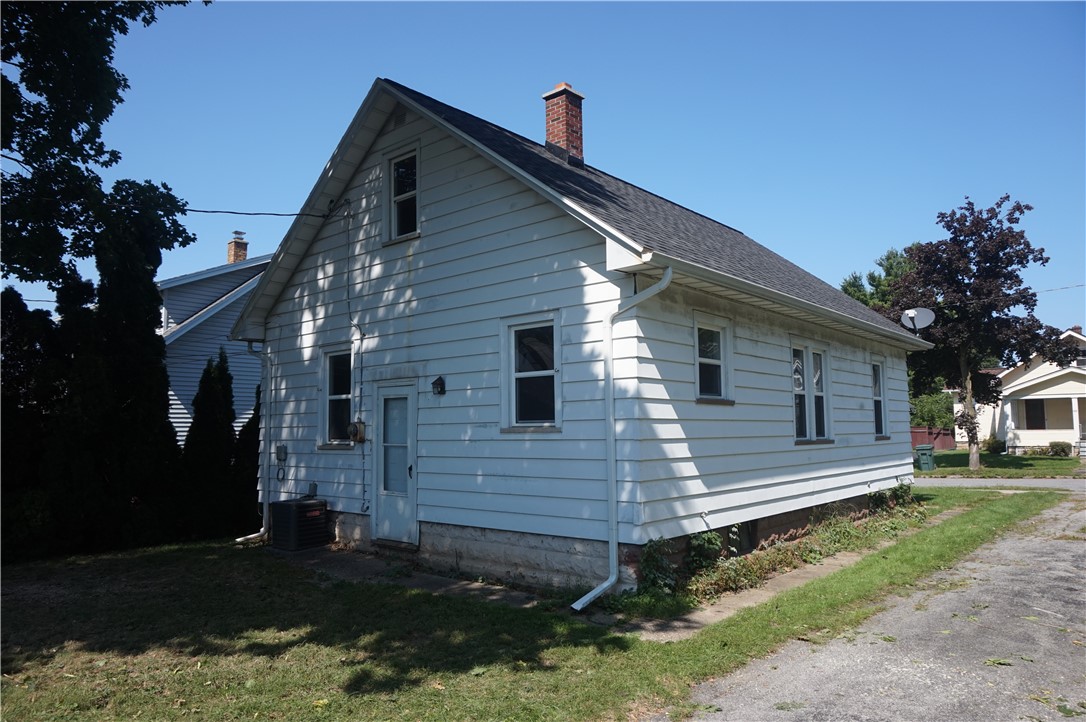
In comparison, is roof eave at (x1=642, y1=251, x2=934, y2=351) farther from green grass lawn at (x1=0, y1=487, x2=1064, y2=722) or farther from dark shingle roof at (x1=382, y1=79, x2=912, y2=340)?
green grass lawn at (x1=0, y1=487, x2=1064, y2=722)

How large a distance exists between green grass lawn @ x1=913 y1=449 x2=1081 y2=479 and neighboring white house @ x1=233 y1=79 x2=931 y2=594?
14314 mm

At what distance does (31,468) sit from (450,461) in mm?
7217

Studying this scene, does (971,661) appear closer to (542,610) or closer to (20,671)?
(542,610)

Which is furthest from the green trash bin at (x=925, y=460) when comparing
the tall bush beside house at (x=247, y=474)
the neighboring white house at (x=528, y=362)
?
the tall bush beside house at (x=247, y=474)

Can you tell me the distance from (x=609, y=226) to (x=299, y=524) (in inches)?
276

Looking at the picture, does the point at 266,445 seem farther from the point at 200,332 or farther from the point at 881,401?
the point at 881,401

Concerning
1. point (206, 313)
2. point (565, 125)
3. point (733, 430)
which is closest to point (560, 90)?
point (565, 125)

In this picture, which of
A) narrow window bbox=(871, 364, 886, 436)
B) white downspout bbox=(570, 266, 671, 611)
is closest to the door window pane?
white downspout bbox=(570, 266, 671, 611)

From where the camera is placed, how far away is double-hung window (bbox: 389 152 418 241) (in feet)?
35.7

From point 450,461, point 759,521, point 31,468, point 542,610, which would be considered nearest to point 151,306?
point 31,468

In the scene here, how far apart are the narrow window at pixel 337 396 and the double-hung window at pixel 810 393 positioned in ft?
23.2

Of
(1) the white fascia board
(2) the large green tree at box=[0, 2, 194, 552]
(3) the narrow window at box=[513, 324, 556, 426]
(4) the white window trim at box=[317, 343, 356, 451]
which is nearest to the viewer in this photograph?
(3) the narrow window at box=[513, 324, 556, 426]

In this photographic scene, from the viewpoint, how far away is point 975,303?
86.0ft

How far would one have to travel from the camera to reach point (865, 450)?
45.1 ft
